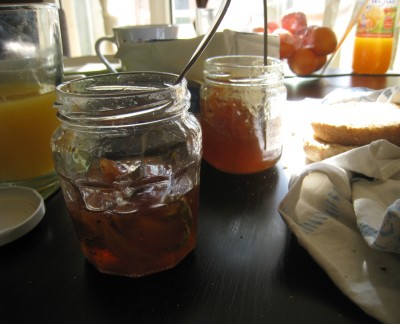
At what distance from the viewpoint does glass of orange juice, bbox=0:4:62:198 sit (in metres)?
0.44

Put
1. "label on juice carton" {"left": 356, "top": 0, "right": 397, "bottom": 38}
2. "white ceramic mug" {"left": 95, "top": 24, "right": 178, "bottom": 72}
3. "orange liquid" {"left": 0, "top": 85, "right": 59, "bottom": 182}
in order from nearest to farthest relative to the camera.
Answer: "orange liquid" {"left": 0, "top": 85, "right": 59, "bottom": 182} → "white ceramic mug" {"left": 95, "top": 24, "right": 178, "bottom": 72} → "label on juice carton" {"left": 356, "top": 0, "right": 397, "bottom": 38}

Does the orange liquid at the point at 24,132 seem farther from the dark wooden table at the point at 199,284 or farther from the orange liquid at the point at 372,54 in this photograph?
the orange liquid at the point at 372,54

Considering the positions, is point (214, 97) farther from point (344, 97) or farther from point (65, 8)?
point (65, 8)

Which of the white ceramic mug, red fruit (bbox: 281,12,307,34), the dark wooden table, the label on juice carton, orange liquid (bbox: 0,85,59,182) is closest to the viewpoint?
the dark wooden table

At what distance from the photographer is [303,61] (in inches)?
42.0

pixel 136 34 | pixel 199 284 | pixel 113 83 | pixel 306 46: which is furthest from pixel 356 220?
pixel 306 46

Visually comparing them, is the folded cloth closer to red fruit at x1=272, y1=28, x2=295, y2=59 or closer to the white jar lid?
the white jar lid

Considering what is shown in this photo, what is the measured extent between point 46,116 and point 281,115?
1.12 feet

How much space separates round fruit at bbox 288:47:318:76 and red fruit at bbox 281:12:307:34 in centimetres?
10

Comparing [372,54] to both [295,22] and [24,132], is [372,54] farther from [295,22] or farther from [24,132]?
[24,132]

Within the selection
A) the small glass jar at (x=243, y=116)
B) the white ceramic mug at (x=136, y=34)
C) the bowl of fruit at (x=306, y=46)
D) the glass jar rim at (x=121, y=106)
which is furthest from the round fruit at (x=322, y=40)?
the glass jar rim at (x=121, y=106)

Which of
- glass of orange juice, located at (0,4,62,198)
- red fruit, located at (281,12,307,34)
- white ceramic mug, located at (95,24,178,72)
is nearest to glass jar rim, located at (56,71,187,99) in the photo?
glass of orange juice, located at (0,4,62,198)

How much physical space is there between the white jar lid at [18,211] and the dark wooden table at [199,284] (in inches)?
0.6

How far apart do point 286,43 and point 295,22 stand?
0.40 ft
